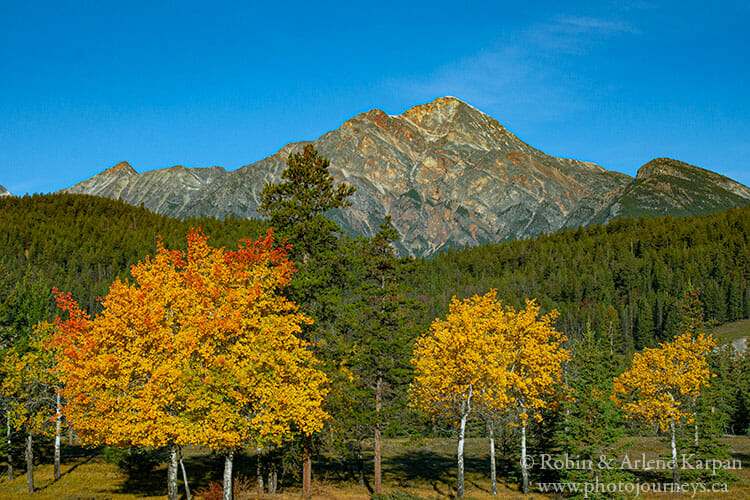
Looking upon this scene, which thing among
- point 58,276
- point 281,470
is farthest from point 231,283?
point 58,276

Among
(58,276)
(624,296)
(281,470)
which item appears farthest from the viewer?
(624,296)

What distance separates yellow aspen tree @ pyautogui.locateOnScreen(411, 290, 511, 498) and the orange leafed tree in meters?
9.25

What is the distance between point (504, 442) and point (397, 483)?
8.66 m

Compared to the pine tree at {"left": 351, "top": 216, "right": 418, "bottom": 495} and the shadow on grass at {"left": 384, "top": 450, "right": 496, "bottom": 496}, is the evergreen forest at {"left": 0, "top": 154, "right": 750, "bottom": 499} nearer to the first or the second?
the pine tree at {"left": 351, "top": 216, "right": 418, "bottom": 495}

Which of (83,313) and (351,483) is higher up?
(83,313)

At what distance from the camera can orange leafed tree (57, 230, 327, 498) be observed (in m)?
21.9

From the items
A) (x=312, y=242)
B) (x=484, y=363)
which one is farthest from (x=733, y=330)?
(x=312, y=242)

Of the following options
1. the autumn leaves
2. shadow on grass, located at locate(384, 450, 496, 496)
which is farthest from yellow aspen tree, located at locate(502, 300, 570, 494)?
shadow on grass, located at locate(384, 450, 496, 496)

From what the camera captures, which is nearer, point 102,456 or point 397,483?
point 397,483

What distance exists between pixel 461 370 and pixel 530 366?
4929mm

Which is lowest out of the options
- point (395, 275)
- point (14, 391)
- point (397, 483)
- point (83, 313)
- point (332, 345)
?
point (397, 483)

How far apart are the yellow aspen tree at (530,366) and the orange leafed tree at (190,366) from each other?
14.3m

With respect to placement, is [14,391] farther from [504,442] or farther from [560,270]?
[560,270]

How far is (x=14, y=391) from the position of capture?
32250mm
